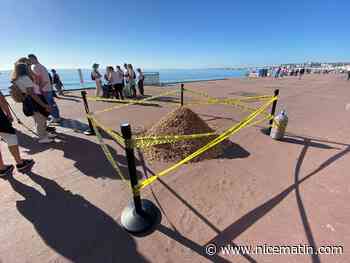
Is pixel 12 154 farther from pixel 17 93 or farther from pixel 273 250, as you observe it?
pixel 273 250

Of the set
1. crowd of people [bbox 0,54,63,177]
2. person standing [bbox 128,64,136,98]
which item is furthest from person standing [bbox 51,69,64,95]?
crowd of people [bbox 0,54,63,177]

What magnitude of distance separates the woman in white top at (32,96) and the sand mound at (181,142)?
2.62 metres

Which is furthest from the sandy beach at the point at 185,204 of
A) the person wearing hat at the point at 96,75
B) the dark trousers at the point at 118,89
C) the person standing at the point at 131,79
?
the person standing at the point at 131,79

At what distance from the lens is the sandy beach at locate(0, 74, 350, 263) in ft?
6.31

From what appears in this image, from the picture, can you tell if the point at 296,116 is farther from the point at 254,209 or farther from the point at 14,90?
the point at 14,90

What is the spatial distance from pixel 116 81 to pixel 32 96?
19.1 ft

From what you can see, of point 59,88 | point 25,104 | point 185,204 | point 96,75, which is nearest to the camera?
point 185,204

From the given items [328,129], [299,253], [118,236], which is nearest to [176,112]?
[118,236]

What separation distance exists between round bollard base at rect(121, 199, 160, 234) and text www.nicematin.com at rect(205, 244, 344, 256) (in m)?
0.73

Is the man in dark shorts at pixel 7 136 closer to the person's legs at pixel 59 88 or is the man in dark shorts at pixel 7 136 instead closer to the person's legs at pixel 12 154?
the person's legs at pixel 12 154

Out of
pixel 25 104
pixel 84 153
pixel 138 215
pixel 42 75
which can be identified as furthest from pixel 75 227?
pixel 42 75

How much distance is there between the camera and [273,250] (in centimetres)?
192

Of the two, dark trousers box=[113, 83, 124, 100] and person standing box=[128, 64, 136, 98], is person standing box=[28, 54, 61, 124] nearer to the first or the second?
dark trousers box=[113, 83, 124, 100]

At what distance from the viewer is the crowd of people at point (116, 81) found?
9109 mm
